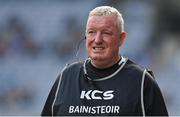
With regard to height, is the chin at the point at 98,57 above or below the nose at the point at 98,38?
below

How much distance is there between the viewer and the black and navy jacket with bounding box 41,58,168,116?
2.16 metres

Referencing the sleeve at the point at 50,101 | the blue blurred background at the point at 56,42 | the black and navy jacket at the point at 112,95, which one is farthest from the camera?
the blue blurred background at the point at 56,42

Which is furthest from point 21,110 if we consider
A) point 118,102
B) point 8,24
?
point 118,102

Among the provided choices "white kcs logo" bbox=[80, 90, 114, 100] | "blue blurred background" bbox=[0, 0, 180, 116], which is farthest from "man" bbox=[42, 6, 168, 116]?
"blue blurred background" bbox=[0, 0, 180, 116]

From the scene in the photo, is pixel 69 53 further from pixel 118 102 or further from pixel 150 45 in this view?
pixel 118 102

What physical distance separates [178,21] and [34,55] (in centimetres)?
200

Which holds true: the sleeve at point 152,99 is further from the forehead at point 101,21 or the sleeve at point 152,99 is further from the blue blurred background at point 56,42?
the blue blurred background at point 56,42

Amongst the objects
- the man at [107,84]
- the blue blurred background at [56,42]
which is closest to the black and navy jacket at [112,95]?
the man at [107,84]

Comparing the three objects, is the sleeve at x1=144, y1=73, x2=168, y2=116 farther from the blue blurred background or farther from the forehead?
the blue blurred background

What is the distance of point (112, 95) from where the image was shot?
219cm

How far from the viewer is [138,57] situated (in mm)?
6488

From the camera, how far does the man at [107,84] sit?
2.16 meters

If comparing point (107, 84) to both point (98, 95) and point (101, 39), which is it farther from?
point (101, 39)

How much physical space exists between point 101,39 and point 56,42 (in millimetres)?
4797
